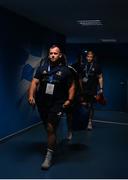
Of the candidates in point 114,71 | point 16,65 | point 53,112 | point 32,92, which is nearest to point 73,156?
point 53,112

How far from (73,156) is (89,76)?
2.22 m

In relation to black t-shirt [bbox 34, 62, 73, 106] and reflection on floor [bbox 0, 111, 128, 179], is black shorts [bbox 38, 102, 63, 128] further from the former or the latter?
reflection on floor [bbox 0, 111, 128, 179]

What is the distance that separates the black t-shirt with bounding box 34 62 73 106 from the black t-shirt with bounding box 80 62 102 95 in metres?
2.25

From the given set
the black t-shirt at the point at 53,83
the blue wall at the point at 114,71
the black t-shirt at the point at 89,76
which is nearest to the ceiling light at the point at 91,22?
the black t-shirt at the point at 89,76

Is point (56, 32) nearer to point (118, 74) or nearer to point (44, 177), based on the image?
point (118, 74)

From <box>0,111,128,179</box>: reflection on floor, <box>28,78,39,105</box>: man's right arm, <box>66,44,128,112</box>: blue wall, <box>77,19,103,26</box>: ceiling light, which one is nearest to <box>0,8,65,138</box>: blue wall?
<box>0,111,128,179</box>: reflection on floor

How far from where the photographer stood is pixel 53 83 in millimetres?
4184

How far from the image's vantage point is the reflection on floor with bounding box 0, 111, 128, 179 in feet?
13.2

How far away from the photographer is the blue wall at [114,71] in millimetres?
11039

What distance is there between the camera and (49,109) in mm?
4238

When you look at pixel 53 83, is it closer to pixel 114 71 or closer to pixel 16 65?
pixel 16 65

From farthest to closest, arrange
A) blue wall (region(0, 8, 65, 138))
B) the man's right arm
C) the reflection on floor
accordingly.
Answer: blue wall (region(0, 8, 65, 138))
the man's right arm
the reflection on floor

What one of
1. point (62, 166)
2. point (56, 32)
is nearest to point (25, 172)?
point (62, 166)

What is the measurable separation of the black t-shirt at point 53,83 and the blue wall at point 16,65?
1370 millimetres
